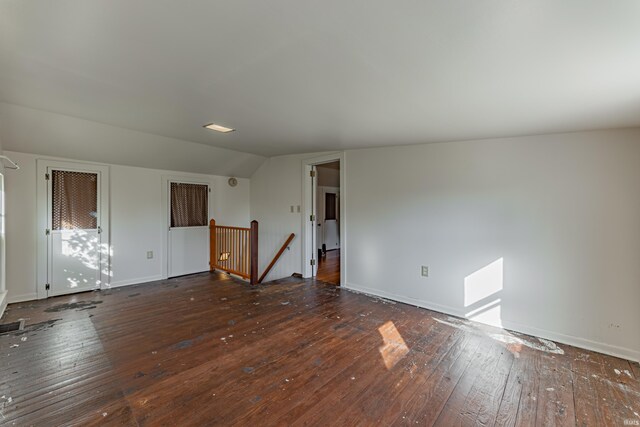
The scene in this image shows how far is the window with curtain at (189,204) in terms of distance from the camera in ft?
16.0

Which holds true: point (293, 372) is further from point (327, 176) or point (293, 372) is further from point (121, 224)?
point (327, 176)

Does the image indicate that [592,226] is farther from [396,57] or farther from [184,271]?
[184,271]

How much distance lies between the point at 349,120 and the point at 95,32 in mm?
1958

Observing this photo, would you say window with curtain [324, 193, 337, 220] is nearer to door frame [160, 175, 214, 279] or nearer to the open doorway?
the open doorway

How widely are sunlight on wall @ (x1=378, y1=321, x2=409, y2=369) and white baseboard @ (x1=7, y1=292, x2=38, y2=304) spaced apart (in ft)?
15.2

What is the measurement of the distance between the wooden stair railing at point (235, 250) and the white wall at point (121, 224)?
51cm

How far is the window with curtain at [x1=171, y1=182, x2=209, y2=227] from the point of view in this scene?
489 centimetres

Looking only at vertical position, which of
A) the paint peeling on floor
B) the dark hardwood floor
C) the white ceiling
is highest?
the white ceiling

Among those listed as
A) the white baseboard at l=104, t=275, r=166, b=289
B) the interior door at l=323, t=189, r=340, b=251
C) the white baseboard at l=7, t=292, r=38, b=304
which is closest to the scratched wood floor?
the white baseboard at l=7, t=292, r=38, b=304

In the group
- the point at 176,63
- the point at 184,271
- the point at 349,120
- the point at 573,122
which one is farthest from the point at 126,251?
the point at 573,122

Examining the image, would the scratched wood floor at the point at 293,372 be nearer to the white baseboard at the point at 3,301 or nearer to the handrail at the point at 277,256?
the white baseboard at the point at 3,301

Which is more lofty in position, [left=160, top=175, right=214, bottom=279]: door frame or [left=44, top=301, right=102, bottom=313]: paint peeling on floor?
[left=160, top=175, right=214, bottom=279]: door frame

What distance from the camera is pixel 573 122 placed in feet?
7.55

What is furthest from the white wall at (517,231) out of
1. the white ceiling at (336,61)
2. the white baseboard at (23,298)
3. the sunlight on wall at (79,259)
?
the white baseboard at (23,298)
